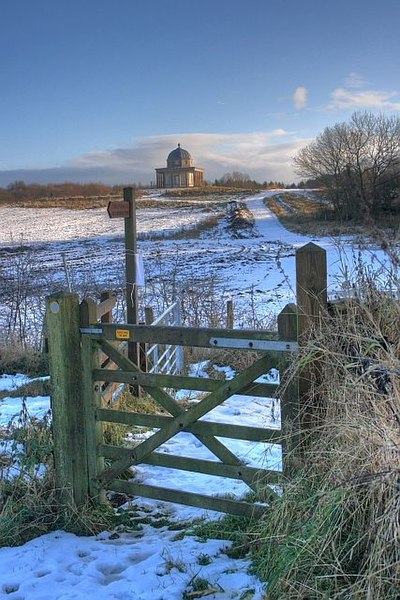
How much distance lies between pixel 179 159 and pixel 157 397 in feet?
472

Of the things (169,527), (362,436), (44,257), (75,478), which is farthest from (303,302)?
(44,257)

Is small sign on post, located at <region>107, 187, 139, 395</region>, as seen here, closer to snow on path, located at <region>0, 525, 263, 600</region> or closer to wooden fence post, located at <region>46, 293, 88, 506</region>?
wooden fence post, located at <region>46, 293, 88, 506</region>

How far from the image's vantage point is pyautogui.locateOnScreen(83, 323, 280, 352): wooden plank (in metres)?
3.84

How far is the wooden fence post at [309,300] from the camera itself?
3648 millimetres

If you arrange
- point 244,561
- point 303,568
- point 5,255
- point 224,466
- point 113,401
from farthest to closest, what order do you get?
1. point 5,255
2. point 113,401
3. point 224,466
4. point 244,561
5. point 303,568

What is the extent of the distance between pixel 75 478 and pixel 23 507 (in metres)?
0.41

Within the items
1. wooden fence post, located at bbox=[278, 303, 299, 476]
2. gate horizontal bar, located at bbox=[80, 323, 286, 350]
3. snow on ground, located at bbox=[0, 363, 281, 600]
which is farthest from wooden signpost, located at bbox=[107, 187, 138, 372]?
wooden fence post, located at bbox=[278, 303, 299, 476]

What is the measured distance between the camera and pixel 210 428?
404 centimetres

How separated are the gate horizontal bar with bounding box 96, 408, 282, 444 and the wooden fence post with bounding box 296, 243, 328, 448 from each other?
0.26 metres

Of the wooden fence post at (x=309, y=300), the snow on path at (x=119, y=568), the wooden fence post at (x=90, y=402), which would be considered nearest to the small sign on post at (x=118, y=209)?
the wooden fence post at (x=90, y=402)

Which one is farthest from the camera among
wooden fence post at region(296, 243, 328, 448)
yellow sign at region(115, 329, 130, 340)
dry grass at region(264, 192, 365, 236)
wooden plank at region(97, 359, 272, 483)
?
dry grass at region(264, 192, 365, 236)

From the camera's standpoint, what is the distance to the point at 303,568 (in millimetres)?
2930

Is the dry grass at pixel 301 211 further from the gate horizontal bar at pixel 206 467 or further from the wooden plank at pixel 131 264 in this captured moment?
the gate horizontal bar at pixel 206 467

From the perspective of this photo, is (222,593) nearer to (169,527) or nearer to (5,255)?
(169,527)
